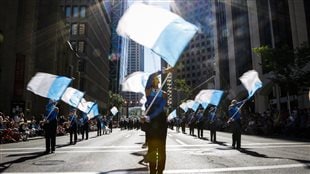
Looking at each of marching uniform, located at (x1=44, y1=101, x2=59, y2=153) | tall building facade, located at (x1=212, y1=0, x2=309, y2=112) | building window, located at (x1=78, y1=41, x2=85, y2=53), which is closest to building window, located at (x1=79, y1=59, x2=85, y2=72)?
building window, located at (x1=78, y1=41, x2=85, y2=53)

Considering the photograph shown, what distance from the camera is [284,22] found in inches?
1458

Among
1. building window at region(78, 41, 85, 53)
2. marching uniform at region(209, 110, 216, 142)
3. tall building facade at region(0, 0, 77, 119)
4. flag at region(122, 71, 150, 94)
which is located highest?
building window at region(78, 41, 85, 53)

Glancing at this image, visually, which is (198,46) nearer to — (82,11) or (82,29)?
(82,11)

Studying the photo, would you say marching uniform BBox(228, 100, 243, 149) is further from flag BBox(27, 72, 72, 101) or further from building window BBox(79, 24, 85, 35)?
building window BBox(79, 24, 85, 35)

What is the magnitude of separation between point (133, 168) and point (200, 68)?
130m

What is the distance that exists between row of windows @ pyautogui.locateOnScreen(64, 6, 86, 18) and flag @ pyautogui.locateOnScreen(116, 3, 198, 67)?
71.6 metres

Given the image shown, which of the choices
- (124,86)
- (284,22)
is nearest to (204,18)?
(284,22)

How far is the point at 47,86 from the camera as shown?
1262cm

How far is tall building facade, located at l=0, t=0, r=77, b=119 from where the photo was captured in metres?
32.4

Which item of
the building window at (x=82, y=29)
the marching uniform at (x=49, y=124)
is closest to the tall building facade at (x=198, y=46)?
the building window at (x=82, y=29)

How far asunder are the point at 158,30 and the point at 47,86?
7.40 meters

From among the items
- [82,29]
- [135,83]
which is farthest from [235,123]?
[82,29]

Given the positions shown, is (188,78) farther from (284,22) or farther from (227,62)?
(284,22)

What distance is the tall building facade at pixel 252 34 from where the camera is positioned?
3469 cm
